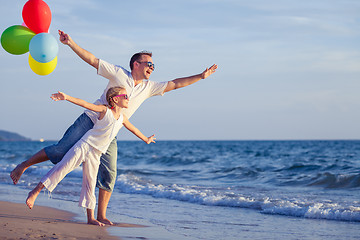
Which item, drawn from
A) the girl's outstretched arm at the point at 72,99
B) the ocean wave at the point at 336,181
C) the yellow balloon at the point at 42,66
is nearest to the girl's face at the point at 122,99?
the girl's outstretched arm at the point at 72,99

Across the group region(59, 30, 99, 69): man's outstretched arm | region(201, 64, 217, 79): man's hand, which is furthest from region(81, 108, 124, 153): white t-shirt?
region(201, 64, 217, 79): man's hand

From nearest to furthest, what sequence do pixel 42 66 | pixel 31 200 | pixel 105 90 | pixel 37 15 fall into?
pixel 31 200, pixel 105 90, pixel 37 15, pixel 42 66

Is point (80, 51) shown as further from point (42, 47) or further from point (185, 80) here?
point (185, 80)

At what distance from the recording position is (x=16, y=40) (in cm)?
518

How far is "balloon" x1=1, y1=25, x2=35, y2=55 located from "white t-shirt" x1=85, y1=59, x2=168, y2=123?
104 centimetres

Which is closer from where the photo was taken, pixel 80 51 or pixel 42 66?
pixel 80 51

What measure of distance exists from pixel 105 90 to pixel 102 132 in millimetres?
478

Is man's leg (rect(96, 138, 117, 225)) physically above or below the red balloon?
below

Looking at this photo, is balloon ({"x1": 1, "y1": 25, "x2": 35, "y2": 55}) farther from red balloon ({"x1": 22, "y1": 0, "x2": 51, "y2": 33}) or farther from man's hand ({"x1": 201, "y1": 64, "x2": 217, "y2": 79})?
man's hand ({"x1": 201, "y1": 64, "x2": 217, "y2": 79})

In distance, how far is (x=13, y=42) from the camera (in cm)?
518

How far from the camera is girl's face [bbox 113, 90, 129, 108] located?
4863mm

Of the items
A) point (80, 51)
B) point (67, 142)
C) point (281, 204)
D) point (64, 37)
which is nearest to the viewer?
point (64, 37)

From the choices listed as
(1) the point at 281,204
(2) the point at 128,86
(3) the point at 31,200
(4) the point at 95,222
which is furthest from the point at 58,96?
(1) the point at 281,204

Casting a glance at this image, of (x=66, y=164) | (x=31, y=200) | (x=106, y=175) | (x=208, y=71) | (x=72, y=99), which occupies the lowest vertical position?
Answer: (x=31, y=200)
